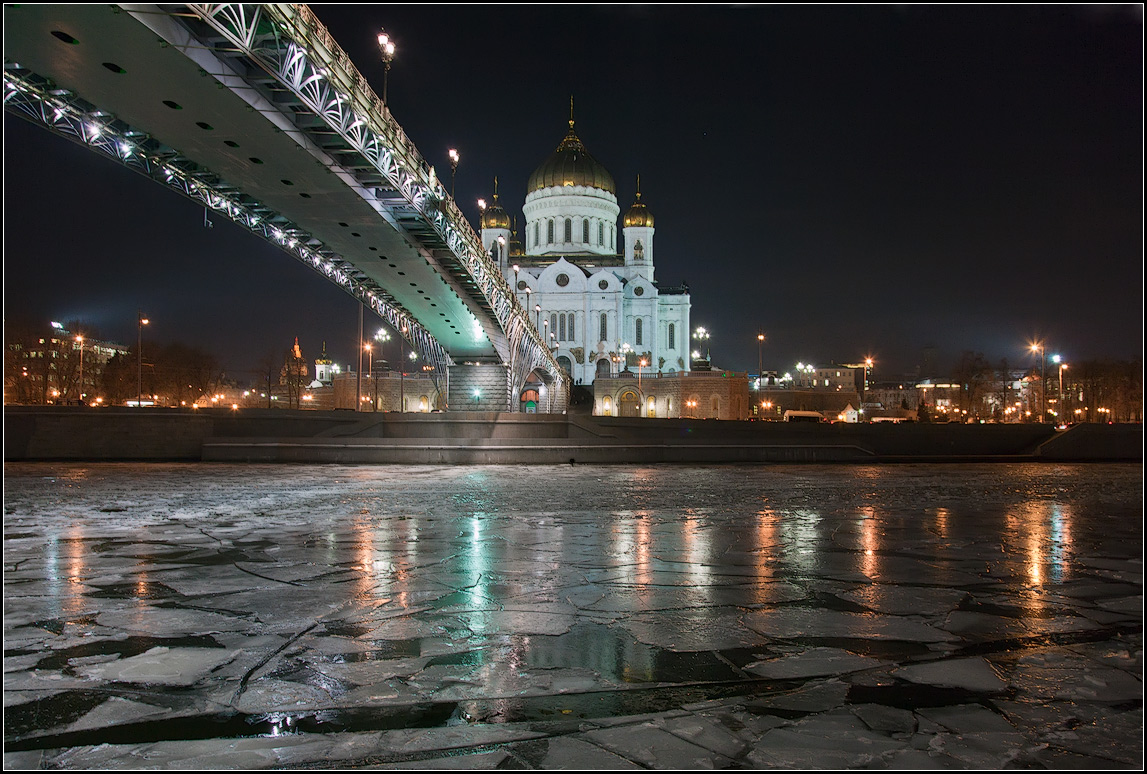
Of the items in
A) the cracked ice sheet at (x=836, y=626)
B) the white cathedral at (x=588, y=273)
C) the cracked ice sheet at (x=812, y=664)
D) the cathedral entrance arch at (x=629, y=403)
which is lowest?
the cracked ice sheet at (x=836, y=626)

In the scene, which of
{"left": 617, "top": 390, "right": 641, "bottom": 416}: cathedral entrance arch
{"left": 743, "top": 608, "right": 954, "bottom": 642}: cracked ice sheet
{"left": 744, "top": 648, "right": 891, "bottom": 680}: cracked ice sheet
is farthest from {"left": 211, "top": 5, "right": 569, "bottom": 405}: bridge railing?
{"left": 617, "top": 390, "right": 641, "bottom": 416}: cathedral entrance arch

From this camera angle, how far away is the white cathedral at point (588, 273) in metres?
84.2

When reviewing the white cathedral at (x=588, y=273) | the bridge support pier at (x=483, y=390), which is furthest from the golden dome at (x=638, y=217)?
the bridge support pier at (x=483, y=390)

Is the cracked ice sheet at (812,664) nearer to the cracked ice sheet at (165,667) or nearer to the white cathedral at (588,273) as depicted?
the cracked ice sheet at (165,667)

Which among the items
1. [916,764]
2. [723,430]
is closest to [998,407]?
[723,430]

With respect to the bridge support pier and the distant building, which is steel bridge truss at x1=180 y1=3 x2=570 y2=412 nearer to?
the bridge support pier

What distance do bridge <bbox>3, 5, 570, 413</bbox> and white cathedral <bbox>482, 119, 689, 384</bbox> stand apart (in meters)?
47.2

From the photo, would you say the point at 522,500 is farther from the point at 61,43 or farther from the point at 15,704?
the point at 61,43

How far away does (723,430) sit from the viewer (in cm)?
→ 2872

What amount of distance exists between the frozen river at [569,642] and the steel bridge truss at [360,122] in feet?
33.5

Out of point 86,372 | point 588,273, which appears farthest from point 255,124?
point 588,273

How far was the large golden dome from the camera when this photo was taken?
294 feet

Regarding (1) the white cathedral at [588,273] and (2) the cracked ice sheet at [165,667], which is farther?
(1) the white cathedral at [588,273]

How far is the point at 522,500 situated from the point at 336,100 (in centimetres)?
1176
